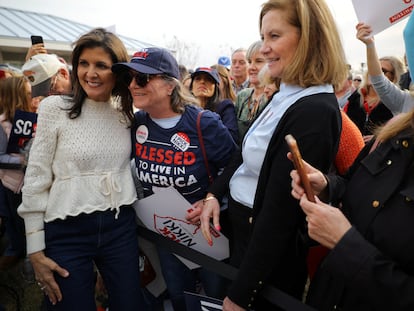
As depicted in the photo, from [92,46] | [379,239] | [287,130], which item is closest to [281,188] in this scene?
[287,130]

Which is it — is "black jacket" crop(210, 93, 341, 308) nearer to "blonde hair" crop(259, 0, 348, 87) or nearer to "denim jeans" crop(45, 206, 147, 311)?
"blonde hair" crop(259, 0, 348, 87)

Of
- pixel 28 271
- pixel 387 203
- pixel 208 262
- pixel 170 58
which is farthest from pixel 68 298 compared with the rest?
pixel 28 271

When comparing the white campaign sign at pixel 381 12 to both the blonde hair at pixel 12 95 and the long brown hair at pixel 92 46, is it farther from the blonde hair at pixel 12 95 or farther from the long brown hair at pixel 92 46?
the blonde hair at pixel 12 95

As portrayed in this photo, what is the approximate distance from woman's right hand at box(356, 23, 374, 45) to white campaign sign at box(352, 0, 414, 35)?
1.2 inches

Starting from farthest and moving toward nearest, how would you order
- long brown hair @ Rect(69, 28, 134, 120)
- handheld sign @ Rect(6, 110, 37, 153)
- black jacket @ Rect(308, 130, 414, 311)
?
handheld sign @ Rect(6, 110, 37, 153) → long brown hair @ Rect(69, 28, 134, 120) → black jacket @ Rect(308, 130, 414, 311)

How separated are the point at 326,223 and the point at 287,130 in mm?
411

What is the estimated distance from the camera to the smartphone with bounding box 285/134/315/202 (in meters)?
0.93

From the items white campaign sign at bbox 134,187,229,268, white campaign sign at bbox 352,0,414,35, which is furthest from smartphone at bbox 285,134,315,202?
white campaign sign at bbox 352,0,414,35

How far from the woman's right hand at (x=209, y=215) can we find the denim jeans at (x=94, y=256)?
52 centimetres

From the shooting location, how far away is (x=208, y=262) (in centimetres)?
182

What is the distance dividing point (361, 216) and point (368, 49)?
2.04 m

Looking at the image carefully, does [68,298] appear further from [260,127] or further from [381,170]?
[381,170]

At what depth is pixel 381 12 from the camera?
85.4 inches

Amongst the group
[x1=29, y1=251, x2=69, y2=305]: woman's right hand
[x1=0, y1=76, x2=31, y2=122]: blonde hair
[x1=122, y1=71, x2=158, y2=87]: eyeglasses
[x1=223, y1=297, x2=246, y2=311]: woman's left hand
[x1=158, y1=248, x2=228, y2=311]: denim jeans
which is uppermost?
[x1=122, y1=71, x2=158, y2=87]: eyeglasses
